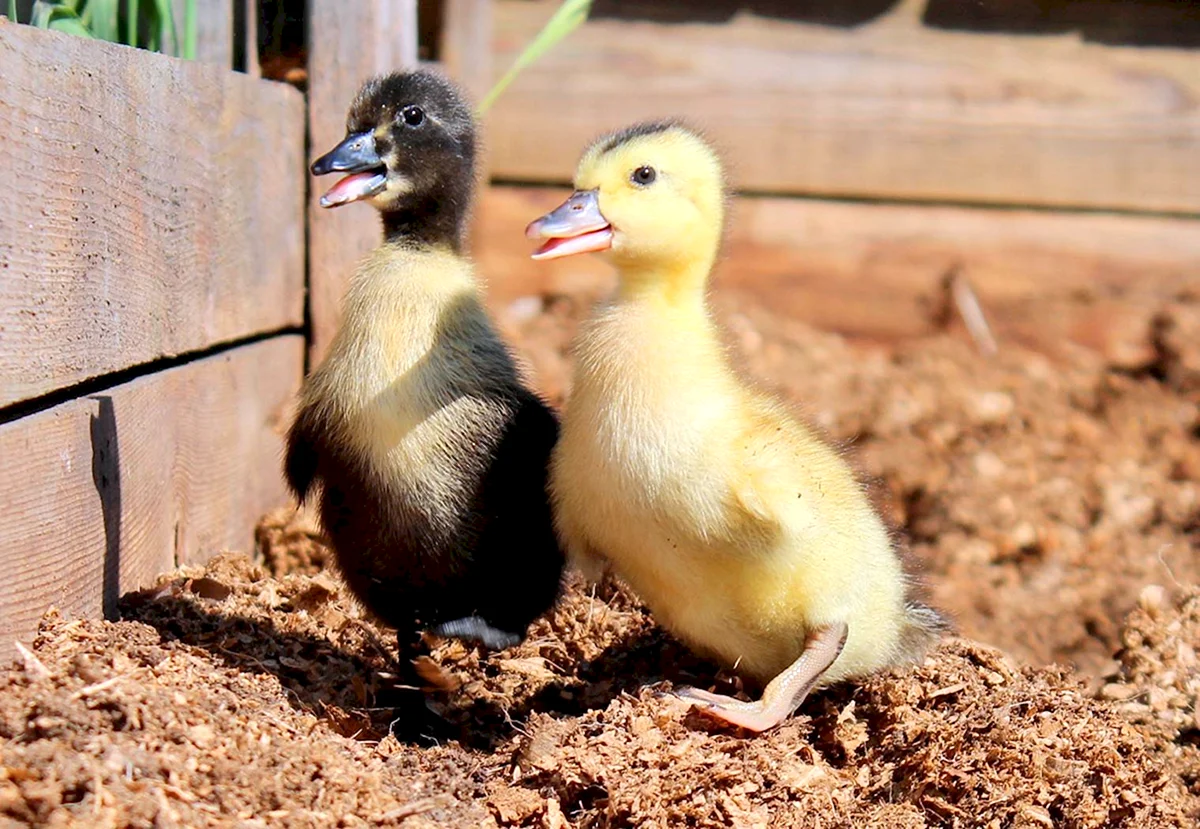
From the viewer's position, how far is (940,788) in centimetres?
285

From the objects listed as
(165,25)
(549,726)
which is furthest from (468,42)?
(549,726)

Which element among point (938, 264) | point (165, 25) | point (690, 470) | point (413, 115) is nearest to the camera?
point (690, 470)

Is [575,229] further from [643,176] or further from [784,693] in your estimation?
[784,693]

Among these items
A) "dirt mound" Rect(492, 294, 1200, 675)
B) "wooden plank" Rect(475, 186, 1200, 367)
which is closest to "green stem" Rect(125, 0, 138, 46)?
"dirt mound" Rect(492, 294, 1200, 675)

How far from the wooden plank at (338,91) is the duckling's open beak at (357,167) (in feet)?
4.13

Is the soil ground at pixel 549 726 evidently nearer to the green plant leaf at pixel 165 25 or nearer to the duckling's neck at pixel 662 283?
the duckling's neck at pixel 662 283

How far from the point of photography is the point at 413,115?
10.7ft

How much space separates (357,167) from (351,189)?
79 mm

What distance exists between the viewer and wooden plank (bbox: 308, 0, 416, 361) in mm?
4512

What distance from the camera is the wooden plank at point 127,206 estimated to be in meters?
2.59

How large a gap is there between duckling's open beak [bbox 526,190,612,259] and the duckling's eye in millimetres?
526

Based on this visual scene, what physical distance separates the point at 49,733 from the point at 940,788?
165 centimetres

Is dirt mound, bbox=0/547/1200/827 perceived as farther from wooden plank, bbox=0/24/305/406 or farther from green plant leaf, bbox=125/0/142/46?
green plant leaf, bbox=125/0/142/46

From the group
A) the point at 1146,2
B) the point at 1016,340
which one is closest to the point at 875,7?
the point at 1146,2
